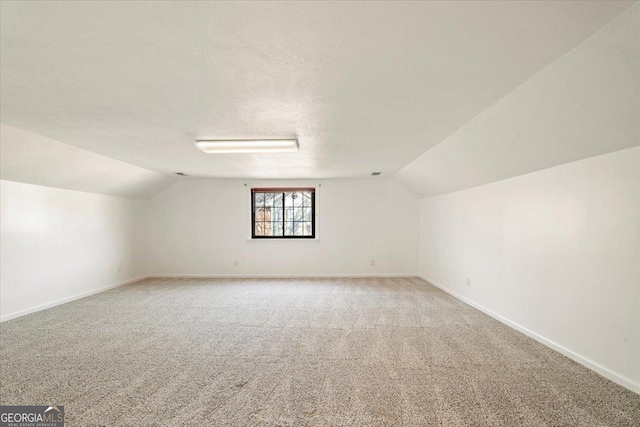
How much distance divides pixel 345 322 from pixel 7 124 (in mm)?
4091

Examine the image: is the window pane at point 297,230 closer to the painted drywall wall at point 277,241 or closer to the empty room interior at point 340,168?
the painted drywall wall at point 277,241

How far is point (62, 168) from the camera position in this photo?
4.63 m

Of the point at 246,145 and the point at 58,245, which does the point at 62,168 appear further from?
the point at 246,145

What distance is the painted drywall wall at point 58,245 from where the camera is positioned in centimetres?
442

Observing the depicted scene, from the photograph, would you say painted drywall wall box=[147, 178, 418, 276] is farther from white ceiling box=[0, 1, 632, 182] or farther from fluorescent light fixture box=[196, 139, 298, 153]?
white ceiling box=[0, 1, 632, 182]

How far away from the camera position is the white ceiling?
157cm

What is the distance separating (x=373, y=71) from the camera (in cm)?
217

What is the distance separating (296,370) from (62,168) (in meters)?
4.21

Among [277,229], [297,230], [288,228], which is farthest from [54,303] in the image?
[297,230]

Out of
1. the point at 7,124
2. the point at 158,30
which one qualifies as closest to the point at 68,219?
the point at 7,124

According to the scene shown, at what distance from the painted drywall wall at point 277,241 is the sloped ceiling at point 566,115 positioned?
3.27m

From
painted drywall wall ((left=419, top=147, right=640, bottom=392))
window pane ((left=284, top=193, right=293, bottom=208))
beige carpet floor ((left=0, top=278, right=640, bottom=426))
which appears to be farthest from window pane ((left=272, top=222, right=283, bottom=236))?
painted drywall wall ((left=419, top=147, right=640, bottom=392))

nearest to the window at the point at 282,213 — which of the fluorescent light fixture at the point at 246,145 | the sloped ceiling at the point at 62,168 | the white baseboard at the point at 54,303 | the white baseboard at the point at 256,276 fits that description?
the white baseboard at the point at 256,276

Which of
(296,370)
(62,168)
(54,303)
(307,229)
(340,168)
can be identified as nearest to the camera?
(296,370)
